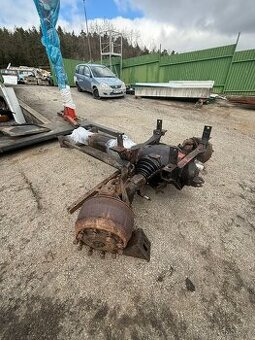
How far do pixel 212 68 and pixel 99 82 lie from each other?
604cm

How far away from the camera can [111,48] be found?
15281 mm

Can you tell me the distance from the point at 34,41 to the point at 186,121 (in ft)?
137

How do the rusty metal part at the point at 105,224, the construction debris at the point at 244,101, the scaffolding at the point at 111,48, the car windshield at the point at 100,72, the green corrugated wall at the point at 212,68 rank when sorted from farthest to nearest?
the scaffolding at the point at 111,48 → the car windshield at the point at 100,72 → the green corrugated wall at the point at 212,68 → the construction debris at the point at 244,101 → the rusty metal part at the point at 105,224

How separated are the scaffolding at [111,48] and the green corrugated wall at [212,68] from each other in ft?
11.3

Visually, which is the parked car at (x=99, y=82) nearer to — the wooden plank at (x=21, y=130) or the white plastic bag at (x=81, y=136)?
the wooden plank at (x=21, y=130)

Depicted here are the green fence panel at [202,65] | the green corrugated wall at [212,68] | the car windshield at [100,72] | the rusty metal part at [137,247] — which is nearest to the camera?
the rusty metal part at [137,247]

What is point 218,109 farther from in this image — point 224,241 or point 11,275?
point 11,275

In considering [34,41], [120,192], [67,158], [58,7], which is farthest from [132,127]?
[34,41]

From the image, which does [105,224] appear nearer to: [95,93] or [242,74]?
[95,93]

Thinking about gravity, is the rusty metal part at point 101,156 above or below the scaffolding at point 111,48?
below

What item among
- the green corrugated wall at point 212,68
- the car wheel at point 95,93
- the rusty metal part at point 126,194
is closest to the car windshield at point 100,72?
the car wheel at point 95,93

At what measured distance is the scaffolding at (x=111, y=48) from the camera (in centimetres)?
1520

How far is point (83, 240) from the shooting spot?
1.47 meters

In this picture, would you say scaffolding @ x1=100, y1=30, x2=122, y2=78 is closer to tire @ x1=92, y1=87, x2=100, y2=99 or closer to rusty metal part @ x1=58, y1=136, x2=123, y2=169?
tire @ x1=92, y1=87, x2=100, y2=99
